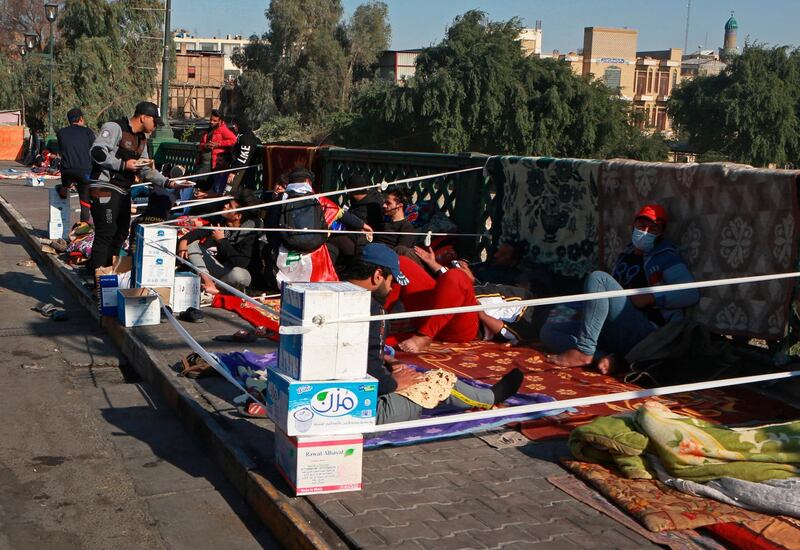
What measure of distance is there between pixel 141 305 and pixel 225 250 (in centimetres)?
189

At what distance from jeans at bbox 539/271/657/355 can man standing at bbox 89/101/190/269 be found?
16.0 feet

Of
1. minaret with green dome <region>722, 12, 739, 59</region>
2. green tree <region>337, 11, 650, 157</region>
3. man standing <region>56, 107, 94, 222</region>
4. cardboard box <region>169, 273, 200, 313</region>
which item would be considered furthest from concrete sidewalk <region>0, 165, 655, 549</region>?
minaret with green dome <region>722, 12, 739, 59</region>

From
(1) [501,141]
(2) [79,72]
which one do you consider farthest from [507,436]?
(1) [501,141]

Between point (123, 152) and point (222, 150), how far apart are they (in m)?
4.30

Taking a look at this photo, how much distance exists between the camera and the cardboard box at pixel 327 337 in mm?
4219

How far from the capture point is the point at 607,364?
6840 mm

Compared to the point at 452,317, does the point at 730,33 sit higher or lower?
higher

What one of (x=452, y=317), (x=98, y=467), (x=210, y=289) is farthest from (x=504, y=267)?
(x=98, y=467)

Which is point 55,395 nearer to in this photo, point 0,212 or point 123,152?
point 123,152

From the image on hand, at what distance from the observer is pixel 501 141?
6353cm

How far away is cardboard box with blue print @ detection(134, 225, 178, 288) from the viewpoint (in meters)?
7.96

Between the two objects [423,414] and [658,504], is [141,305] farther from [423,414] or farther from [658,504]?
[658,504]

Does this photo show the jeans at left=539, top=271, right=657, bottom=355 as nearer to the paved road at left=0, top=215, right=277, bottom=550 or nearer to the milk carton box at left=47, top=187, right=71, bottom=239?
the paved road at left=0, top=215, right=277, bottom=550

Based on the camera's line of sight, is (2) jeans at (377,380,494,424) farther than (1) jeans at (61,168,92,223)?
No
